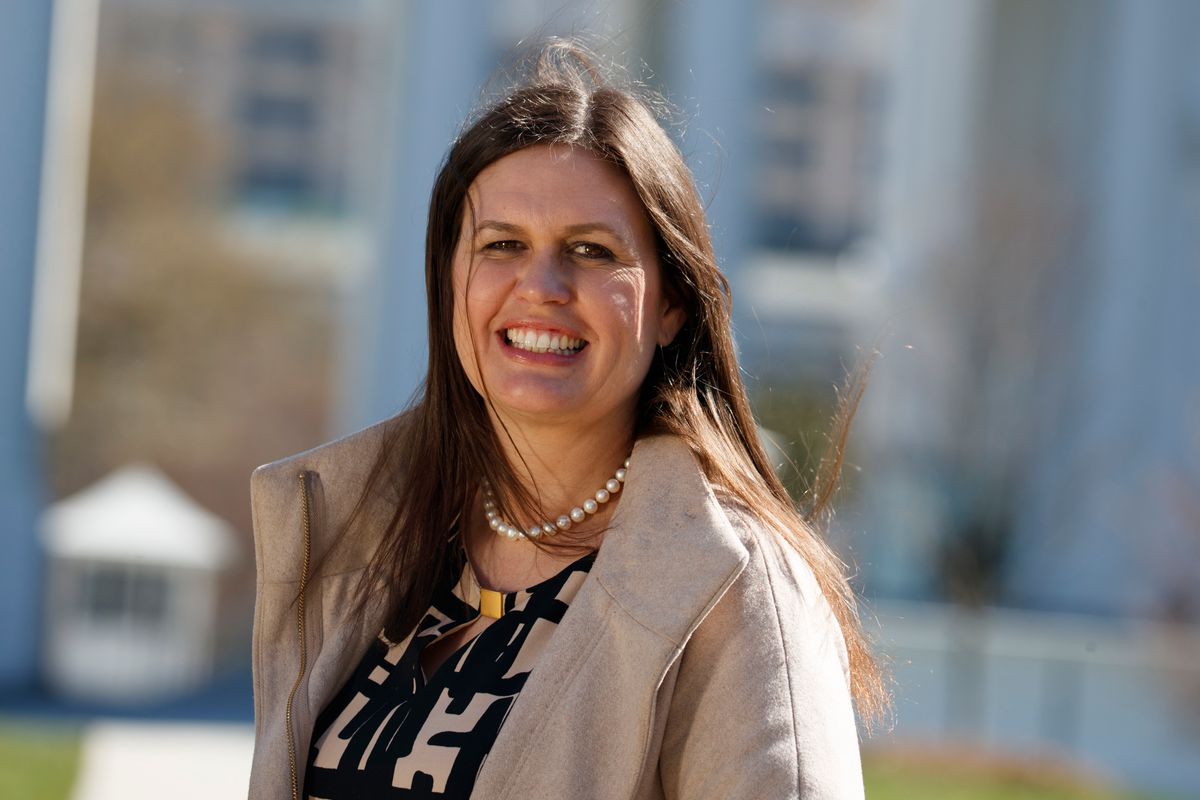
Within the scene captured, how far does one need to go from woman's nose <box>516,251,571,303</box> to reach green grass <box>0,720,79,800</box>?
7.36 metres

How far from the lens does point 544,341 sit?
249 centimetres

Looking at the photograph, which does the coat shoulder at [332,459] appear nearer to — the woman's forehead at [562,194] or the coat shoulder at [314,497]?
the coat shoulder at [314,497]

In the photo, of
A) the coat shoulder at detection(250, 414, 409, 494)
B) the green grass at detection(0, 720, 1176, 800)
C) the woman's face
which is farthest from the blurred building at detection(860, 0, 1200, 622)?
the woman's face

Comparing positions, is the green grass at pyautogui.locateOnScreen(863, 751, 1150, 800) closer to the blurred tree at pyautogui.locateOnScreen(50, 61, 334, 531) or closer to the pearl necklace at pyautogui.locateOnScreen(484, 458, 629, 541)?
the pearl necklace at pyautogui.locateOnScreen(484, 458, 629, 541)

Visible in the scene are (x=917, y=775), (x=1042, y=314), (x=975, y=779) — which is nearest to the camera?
(x=917, y=775)

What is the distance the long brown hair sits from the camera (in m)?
2.53

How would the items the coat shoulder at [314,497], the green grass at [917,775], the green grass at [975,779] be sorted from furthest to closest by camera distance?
the green grass at [975,779] < the green grass at [917,775] < the coat shoulder at [314,497]

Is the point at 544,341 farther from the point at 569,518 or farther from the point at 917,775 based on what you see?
the point at 917,775

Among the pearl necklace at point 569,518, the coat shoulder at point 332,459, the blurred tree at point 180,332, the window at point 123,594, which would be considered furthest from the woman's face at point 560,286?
the blurred tree at point 180,332

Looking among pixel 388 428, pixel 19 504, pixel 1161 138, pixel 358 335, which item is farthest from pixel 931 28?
pixel 388 428

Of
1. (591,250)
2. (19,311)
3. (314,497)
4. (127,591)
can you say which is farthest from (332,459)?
(127,591)

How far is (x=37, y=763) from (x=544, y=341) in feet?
29.0

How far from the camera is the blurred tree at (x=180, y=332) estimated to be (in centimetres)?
3177

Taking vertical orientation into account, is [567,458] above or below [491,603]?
above
